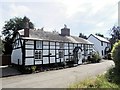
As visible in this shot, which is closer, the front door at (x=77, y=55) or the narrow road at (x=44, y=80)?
the narrow road at (x=44, y=80)

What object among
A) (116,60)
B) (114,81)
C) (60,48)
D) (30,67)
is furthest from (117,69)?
(60,48)

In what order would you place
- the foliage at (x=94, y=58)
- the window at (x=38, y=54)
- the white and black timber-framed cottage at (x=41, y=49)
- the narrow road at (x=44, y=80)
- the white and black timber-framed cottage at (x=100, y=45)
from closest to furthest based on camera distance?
the narrow road at (x=44, y=80), the white and black timber-framed cottage at (x=41, y=49), the window at (x=38, y=54), the foliage at (x=94, y=58), the white and black timber-framed cottage at (x=100, y=45)

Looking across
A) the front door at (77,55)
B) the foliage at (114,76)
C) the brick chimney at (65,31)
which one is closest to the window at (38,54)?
the front door at (77,55)

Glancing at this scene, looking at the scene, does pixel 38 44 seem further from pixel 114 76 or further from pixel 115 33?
pixel 115 33

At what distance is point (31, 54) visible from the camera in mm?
27297

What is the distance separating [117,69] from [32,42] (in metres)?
14.8

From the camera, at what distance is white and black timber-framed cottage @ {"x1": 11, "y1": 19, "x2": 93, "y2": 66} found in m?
27.0

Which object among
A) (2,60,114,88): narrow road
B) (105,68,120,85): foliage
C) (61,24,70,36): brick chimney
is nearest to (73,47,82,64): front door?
(61,24,70,36): brick chimney

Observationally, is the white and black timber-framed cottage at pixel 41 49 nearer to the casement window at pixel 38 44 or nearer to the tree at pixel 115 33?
the casement window at pixel 38 44

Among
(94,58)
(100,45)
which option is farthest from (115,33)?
(94,58)

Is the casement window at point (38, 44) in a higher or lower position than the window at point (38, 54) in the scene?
higher

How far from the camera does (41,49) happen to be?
28.9 meters

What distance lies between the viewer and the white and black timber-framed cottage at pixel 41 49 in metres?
27.0

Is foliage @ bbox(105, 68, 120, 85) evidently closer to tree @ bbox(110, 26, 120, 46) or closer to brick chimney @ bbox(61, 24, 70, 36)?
brick chimney @ bbox(61, 24, 70, 36)
